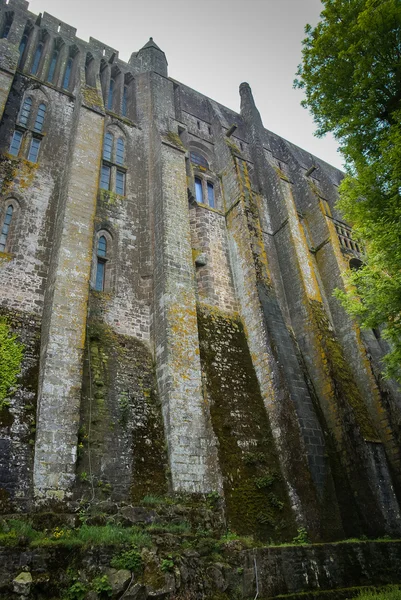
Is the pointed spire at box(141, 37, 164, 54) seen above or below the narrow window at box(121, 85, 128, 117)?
above

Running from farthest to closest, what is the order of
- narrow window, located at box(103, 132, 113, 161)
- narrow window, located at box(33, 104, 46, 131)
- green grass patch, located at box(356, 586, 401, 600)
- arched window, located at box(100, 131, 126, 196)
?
narrow window, located at box(103, 132, 113, 161), arched window, located at box(100, 131, 126, 196), narrow window, located at box(33, 104, 46, 131), green grass patch, located at box(356, 586, 401, 600)

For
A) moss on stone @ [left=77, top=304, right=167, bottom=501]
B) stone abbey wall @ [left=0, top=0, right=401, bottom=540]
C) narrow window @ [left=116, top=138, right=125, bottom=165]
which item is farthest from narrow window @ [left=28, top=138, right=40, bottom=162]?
moss on stone @ [left=77, top=304, right=167, bottom=501]

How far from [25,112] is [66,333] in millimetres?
9670

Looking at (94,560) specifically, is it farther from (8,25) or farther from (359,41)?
(8,25)

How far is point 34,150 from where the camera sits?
14.5 metres

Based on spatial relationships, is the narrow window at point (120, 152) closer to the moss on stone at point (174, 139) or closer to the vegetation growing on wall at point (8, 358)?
the moss on stone at point (174, 139)

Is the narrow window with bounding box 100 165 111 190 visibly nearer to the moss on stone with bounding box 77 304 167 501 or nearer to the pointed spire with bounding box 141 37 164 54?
the moss on stone with bounding box 77 304 167 501

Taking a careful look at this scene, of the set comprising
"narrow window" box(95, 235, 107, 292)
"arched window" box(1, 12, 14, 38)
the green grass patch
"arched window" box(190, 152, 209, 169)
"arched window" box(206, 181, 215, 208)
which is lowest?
the green grass patch

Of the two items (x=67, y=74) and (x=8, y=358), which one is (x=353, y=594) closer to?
(x=8, y=358)

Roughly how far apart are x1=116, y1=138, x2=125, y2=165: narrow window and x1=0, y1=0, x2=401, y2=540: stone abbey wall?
0.32 feet

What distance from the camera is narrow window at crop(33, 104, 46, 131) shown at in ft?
50.4

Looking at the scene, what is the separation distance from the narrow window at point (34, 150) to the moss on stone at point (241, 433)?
24.4 ft

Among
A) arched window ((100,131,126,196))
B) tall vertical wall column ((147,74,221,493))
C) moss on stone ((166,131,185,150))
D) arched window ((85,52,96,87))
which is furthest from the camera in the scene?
arched window ((85,52,96,87))

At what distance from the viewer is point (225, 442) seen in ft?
37.3
